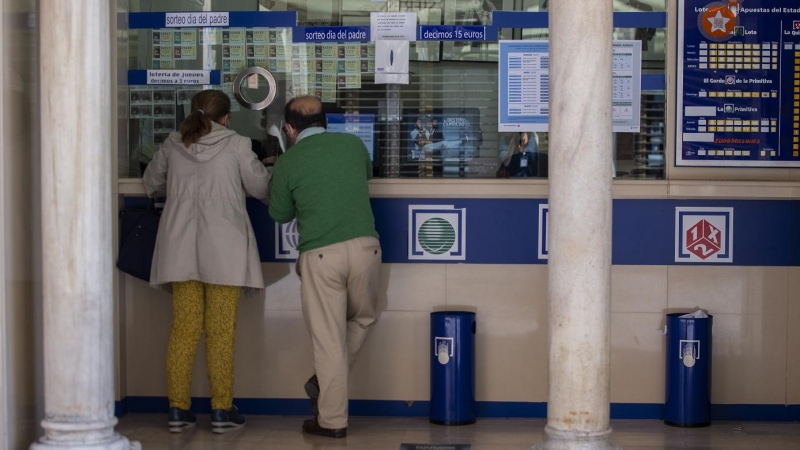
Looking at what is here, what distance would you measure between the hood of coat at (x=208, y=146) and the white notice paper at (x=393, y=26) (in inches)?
43.4

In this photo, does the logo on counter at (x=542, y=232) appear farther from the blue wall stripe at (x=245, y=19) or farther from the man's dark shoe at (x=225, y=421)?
the man's dark shoe at (x=225, y=421)

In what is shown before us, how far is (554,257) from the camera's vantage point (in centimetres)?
481

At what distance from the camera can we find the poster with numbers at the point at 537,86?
6.44 m

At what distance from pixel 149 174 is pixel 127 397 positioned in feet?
4.40

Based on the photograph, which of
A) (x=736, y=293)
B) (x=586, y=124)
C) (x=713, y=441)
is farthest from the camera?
(x=736, y=293)

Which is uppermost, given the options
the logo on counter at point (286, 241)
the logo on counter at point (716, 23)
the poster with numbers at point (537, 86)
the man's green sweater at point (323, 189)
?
the logo on counter at point (716, 23)

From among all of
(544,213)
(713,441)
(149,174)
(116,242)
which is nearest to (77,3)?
(149,174)

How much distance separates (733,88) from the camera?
20.9 ft

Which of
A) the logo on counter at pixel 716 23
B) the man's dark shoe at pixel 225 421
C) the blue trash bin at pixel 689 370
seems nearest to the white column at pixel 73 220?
the man's dark shoe at pixel 225 421

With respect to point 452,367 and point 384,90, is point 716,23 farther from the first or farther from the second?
point 452,367

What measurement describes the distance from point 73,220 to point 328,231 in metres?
1.35

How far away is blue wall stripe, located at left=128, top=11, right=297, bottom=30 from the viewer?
6.59 metres

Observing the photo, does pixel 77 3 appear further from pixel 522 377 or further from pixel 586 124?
pixel 522 377

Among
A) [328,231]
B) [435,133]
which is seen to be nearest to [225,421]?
[328,231]
